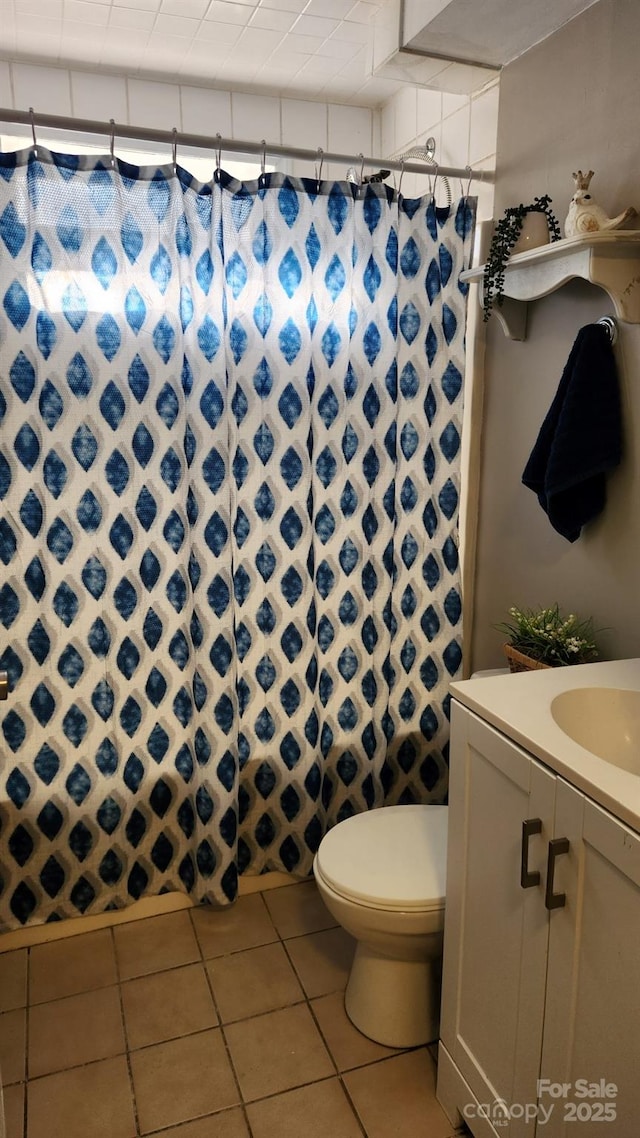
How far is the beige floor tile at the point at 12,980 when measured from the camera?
196 cm

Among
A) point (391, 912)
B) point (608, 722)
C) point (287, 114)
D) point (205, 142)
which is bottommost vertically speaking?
point (391, 912)

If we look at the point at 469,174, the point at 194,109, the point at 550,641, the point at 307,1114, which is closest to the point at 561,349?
the point at 469,174

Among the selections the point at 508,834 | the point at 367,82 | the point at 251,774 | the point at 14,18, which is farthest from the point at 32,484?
the point at 367,82

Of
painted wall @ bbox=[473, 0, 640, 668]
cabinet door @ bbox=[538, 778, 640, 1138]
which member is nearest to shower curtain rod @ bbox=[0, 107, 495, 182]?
painted wall @ bbox=[473, 0, 640, 668]

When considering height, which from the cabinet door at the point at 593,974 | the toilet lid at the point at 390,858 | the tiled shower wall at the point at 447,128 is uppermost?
the tiled shower wall at the point at 447,128

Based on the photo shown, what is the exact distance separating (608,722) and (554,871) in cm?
39

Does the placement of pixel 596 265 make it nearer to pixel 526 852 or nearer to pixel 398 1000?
pixel 526 852

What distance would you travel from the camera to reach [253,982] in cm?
202

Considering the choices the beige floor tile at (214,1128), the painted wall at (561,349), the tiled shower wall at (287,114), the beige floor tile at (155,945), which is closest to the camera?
the beige floor tile at (214,1128)

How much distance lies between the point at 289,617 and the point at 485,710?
2.91 ft

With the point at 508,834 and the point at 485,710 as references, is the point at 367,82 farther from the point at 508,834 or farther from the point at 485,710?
the point at 508,834

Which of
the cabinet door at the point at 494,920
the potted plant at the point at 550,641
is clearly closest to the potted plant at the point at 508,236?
the potted plant at the point at 550,641

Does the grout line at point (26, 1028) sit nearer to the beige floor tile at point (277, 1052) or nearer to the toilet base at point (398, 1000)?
the beige floor tile at point (277, 1052)

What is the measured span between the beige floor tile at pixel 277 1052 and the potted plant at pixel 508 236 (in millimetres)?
1760
